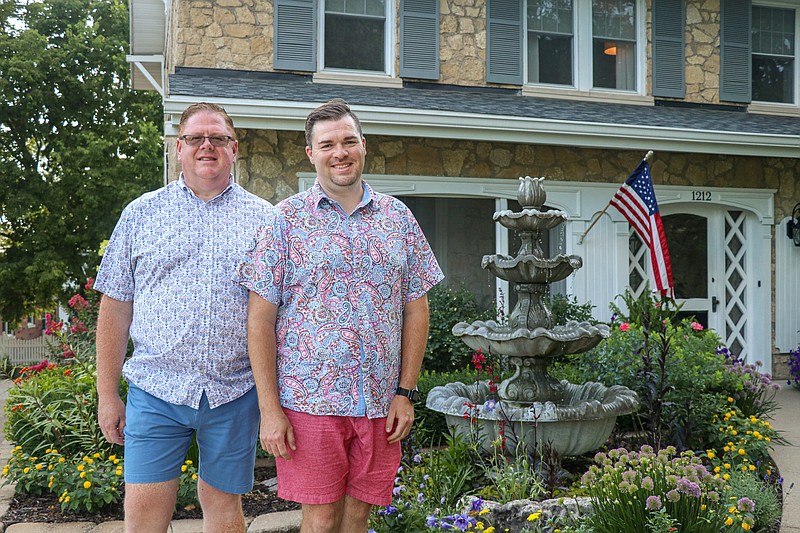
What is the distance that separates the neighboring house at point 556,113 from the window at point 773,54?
0.09 ft

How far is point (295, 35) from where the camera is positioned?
26.9 ft

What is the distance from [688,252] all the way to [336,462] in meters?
8.22

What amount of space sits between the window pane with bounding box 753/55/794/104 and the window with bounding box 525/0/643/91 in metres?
1.91

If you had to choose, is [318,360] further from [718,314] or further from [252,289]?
[718,314]

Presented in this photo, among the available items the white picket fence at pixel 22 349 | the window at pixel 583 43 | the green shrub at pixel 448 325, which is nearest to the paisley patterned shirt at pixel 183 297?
the green shrub at pixel 448 325

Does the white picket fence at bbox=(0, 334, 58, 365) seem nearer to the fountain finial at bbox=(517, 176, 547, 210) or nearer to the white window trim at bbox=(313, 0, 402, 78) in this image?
the white window trim at bbox=(313, 0, 402, 78)

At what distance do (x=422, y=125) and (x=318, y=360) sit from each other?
5501 millimetres

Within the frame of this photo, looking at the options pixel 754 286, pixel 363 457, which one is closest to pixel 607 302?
pixel 754 286

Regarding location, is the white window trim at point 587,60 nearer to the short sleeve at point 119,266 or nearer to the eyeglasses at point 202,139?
the eyeglasses at point 202,139

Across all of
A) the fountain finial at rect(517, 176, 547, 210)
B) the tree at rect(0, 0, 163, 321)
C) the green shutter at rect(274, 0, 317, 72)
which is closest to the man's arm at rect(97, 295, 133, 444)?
the fountain finial at rect(517, 176, 547, 210)

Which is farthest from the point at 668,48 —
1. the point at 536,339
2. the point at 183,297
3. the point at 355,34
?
the point at 183,297

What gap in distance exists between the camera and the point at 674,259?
9633 mm

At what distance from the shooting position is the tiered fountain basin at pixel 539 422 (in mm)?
4277

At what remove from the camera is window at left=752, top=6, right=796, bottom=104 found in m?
10.2
